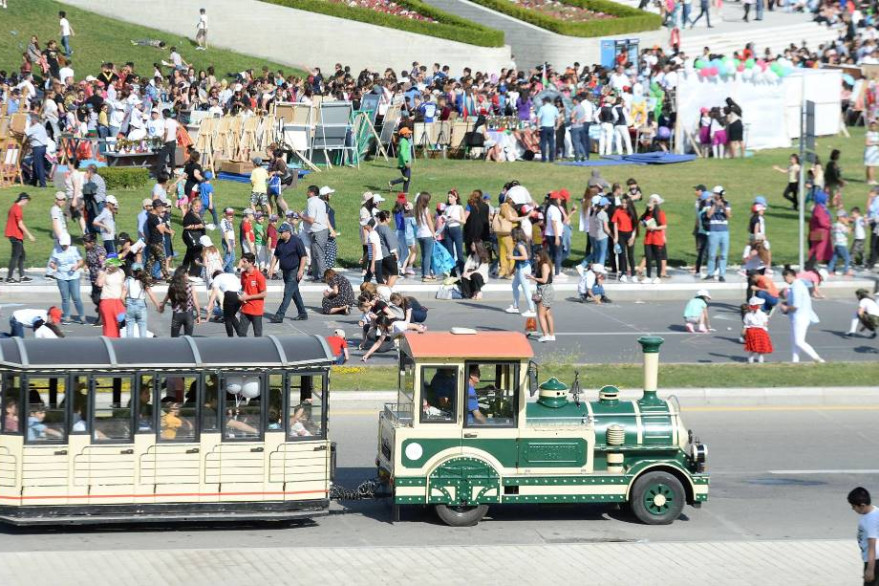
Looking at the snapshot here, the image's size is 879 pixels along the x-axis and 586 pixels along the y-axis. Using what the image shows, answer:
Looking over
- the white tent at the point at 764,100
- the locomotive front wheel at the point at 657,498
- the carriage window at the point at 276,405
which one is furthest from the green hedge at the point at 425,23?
the carriage window at the point at 276,405

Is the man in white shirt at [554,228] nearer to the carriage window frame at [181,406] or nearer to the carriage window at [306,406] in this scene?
the carriage window at [306,406]

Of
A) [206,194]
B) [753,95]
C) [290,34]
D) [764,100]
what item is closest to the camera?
[206,194]

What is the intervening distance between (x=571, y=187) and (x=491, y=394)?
→ 21039 millimetres

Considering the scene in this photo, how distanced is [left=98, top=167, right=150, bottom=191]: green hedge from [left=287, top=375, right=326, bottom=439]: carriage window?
A: 1970 centimetres

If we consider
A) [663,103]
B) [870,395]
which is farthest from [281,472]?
[663,103]

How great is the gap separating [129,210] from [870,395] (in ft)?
56.5

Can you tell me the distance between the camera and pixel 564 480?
15203mm

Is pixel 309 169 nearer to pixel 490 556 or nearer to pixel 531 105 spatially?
pixel 531 105

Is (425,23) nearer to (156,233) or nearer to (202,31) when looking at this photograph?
(202,31)

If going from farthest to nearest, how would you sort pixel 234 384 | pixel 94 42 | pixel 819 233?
pixel 94 42 → pixel 819 233 → pixel 234 384

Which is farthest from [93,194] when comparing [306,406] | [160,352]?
[306,406]

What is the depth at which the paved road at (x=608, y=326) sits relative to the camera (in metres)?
23.9

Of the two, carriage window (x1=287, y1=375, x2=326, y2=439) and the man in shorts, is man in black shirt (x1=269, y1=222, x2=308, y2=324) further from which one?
carriage window (x1=287, y1=375, x2=326, y2=439)

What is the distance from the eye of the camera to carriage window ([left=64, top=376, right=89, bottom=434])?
14.5 m
